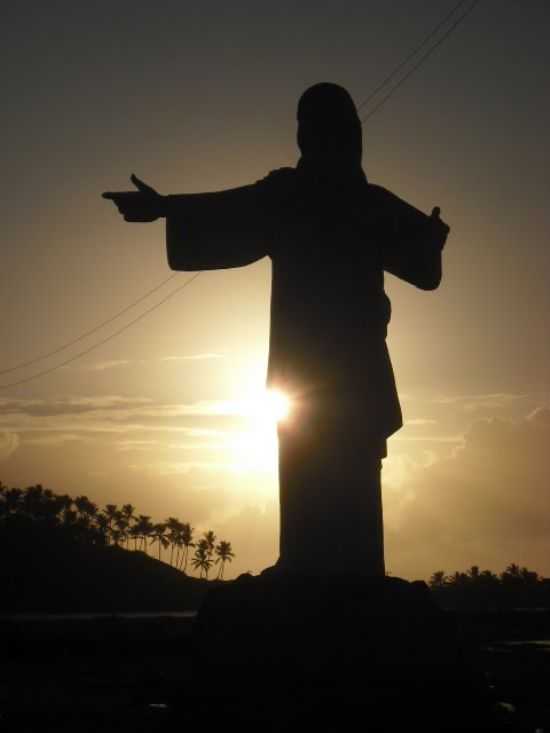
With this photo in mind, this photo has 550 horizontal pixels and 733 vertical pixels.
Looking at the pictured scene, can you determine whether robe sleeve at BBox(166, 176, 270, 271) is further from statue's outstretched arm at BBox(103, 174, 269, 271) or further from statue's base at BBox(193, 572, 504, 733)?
statue's base at BBox(193, 572, 504, 733)

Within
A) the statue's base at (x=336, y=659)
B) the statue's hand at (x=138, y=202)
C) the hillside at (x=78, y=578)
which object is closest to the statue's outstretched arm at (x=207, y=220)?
the statue's hand at (x=138, y=202)

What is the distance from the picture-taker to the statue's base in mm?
4551

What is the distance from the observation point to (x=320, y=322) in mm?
6195

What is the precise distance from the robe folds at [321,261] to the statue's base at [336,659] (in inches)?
56.1

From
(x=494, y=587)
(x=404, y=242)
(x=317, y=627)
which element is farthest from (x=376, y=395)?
(x=494, y=587)

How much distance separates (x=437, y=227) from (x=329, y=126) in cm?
129

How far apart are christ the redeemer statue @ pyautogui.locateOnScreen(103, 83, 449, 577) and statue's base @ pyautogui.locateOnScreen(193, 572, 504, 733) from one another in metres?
0.54

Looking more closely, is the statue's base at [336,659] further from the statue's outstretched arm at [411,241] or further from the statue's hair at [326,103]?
the statue's hair at [326,103]

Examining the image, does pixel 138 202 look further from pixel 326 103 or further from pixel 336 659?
pixel 336 659

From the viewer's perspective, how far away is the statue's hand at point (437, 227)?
7.07 m

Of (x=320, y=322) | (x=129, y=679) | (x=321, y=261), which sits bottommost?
(x=129, y=679)

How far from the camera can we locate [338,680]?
4652 millimetres

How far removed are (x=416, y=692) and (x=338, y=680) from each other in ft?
1.45

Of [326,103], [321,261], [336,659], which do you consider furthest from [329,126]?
[336,659]
